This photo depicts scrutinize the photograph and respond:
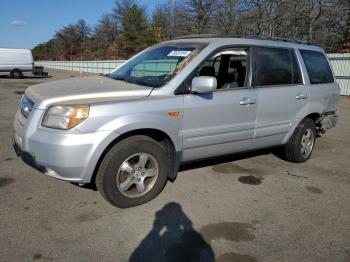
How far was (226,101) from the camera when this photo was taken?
4.50m

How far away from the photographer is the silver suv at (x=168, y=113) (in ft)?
11.7

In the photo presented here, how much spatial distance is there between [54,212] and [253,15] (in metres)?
30.9

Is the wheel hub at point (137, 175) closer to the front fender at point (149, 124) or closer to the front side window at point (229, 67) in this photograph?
the front fender at point (149, 124)

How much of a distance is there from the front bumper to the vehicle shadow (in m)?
0.90

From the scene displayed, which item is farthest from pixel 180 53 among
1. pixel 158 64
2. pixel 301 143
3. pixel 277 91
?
pixel 301 143

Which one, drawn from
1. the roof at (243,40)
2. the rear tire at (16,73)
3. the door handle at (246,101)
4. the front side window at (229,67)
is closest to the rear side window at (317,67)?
the roof at (243,40)

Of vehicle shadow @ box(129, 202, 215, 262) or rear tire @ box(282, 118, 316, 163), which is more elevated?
rear tire @ box(282, 118, 316, 163)

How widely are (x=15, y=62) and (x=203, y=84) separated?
28.0 meters

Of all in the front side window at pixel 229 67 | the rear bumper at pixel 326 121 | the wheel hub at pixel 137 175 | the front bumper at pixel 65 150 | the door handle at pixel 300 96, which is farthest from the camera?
the rear bumper at pixel 326 121

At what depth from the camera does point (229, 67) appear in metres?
5.17

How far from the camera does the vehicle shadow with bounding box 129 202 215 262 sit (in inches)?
122

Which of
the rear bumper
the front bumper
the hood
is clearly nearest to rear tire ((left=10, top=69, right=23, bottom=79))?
the hood

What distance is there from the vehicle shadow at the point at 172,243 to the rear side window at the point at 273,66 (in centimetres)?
228

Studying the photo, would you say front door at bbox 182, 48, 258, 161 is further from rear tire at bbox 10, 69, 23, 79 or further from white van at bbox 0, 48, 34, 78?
rear tire at bbox 10, 69, 23, 79
